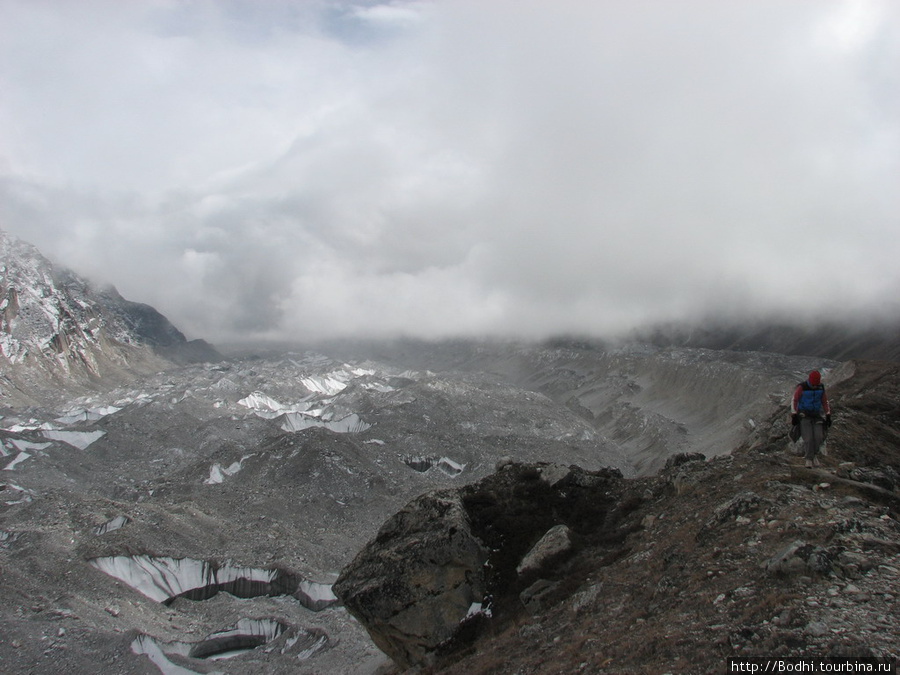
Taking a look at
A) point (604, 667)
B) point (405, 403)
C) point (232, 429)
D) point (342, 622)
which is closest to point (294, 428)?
point (232, 429)

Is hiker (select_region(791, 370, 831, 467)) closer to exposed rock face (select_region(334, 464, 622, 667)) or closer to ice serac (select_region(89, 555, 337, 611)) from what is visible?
exposed rock face (select_region(334, 464, 622, 667))

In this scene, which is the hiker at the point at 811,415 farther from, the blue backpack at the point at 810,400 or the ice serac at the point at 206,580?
the ice serac at the point at 206,580

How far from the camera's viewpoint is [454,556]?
22766mm

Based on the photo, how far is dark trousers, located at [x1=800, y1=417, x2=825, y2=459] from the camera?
63.2 feet

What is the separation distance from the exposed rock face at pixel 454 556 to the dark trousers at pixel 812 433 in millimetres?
8092

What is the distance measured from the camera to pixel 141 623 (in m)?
48.8

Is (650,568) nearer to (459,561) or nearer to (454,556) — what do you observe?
(459,561)

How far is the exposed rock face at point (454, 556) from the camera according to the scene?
71.8 feet

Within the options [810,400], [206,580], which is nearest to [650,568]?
[810,400]

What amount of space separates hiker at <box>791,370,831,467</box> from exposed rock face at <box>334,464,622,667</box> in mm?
8134

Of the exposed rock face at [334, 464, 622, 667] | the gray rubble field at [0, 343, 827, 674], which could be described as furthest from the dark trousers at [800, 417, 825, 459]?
the gray rubble field at [0, 343, 827, 674]

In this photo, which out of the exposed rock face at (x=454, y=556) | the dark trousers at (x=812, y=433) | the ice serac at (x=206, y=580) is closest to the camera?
the dark trousers at (x=812, y=433)

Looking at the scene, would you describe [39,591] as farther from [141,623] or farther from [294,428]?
[294,428]

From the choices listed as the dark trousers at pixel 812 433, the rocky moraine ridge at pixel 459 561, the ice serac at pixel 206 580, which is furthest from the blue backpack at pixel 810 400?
the ice serac at pixel 206 580
